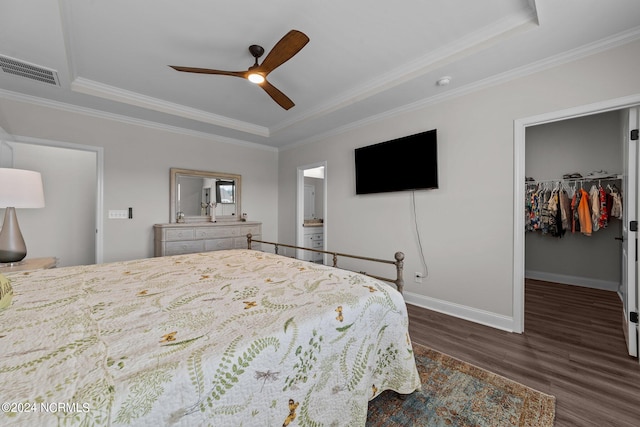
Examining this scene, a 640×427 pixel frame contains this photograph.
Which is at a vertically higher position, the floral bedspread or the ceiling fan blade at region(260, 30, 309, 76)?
the ceiling fan blade at region(260, 30, 309, 76)

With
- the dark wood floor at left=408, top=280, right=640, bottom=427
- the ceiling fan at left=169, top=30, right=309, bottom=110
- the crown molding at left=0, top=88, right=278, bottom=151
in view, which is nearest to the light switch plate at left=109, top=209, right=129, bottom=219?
the crown molding at left=0, top=88, right=278, bottom=151

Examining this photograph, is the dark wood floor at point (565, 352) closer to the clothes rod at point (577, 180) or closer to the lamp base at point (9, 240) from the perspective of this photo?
the clothes rod at point (577, 180)

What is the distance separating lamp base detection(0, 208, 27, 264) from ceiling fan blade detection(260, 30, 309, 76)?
2700 mm

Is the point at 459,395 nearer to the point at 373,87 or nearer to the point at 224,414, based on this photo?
the point at 224,414

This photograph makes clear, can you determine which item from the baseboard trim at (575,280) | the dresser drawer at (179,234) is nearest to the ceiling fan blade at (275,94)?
the dresser drawer at (179,234)

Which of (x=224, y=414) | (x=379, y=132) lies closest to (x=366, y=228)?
(x=379, y=132)

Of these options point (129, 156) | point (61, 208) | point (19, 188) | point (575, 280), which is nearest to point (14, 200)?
point (19, 188)

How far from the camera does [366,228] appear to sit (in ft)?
12.6

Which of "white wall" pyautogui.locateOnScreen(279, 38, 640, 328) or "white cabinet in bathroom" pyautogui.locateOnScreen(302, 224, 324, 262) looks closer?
"white wall" pyautogui.locateOnScreen(279, 38, 640, 328)

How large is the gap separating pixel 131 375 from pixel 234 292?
0.69 m

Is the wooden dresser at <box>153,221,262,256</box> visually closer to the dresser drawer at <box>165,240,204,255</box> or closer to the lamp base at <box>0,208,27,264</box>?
the dresser drawer at <box>165,240,204,255</box>

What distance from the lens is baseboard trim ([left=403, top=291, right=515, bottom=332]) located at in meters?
2.61

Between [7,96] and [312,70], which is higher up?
[312,70]

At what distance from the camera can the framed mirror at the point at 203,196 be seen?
411cm
